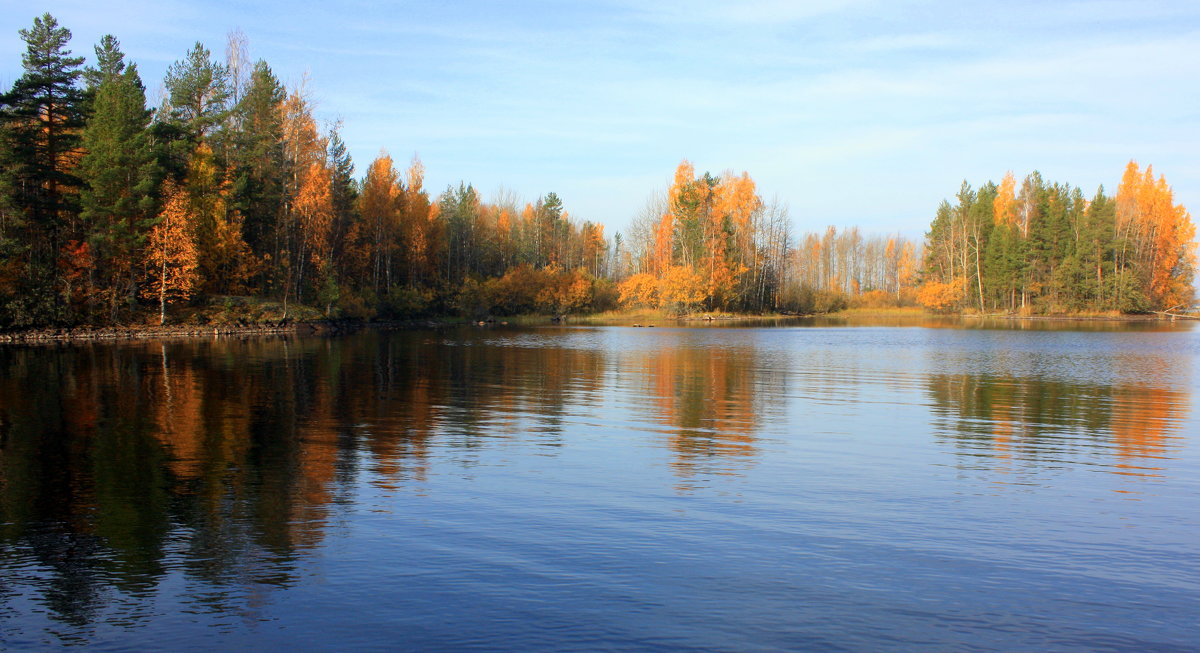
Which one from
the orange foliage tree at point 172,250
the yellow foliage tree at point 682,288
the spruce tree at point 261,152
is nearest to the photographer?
the orange foliage tree at point 172,250

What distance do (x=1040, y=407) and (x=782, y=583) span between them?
13.9 m

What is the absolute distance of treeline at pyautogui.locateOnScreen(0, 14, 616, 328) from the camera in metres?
40.0

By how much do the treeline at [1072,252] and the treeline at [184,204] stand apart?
58360mm

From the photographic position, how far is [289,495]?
379 inches

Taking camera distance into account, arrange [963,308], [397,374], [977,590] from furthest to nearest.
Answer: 1. [963,308]
2. [397,374]
3. [977,590]

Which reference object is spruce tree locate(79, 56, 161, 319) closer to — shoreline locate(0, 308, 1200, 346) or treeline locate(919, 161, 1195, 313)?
shoreline locate(0, 308, 1200, 346)

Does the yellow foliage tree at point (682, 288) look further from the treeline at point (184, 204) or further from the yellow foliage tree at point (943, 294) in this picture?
the yellow foliage tree at point (943, 294)

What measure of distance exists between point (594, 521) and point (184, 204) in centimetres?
4296

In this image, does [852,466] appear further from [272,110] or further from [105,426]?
[272,110]

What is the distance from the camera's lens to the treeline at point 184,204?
3997cm

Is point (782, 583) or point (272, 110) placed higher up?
point (272, 110)

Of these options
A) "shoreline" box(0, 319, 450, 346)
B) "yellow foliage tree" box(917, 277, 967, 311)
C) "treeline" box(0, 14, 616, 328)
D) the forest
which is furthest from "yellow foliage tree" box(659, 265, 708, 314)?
"yellow foliage tree" box(917, 277, 967, 311)

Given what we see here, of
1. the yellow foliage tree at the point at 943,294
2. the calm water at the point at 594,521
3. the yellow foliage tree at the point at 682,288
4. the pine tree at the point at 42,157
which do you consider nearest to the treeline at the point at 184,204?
the pine tree at the point at 42,157

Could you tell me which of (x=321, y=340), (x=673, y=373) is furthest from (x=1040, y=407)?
(x=321, y=340)
